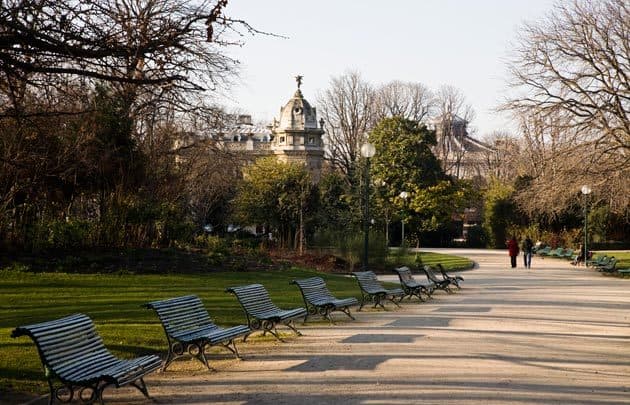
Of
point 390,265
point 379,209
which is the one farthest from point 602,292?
point 379,209

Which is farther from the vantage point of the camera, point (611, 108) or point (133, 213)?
point (611, 108)

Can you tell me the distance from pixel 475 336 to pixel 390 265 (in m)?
20.2

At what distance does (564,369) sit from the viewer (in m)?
10.9

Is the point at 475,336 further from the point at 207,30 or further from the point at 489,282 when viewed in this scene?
the point at 489,282

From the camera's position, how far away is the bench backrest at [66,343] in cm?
807

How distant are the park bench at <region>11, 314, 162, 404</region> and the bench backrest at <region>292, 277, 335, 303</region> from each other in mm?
6941

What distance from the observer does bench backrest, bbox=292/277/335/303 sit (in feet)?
52.8

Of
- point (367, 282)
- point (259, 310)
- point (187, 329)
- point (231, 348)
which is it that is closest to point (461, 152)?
point (367, 282)

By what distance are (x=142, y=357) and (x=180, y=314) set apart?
1.47 m

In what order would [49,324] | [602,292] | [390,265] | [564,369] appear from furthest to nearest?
[390,265]
[602,292]
[564,369]
[49,324]

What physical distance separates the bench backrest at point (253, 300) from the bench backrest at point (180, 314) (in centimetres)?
146

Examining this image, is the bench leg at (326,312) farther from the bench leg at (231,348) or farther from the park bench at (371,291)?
the bench leg at (231,348)

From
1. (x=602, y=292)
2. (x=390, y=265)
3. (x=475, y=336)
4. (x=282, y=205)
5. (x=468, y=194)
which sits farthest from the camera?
(x=468, y=194)

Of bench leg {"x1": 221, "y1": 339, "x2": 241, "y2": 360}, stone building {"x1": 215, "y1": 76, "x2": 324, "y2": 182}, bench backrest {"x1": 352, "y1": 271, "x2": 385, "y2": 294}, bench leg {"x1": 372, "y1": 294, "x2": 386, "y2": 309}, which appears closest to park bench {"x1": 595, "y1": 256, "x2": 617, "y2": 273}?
bench backrest {"x1": 352, "y1": 271, "x2": 385, "y2": 294}
